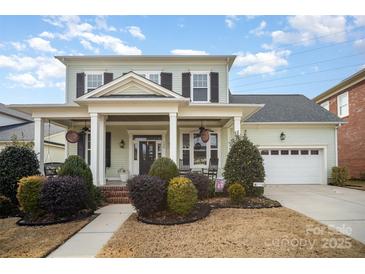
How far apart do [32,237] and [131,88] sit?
6.79m

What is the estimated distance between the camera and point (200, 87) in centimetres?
1424

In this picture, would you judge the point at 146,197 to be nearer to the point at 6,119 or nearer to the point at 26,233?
the point at 26,233

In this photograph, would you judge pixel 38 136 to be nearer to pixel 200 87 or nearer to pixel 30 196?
pixel 30 196

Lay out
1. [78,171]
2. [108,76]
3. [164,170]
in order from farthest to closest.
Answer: [108,76] → [78,171] → [164,170]

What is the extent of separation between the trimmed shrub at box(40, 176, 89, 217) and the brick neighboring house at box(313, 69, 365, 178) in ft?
55.3

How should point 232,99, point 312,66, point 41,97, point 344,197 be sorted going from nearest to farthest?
point 344,197 → point 232,99 → point 41,97 → point 312,66

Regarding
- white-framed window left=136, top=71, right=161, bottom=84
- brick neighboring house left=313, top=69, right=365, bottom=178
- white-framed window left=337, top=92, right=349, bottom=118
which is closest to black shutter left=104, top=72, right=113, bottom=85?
white-framed window left=136, top=71, right=161, bottom=84

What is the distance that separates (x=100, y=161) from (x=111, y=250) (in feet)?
20.4

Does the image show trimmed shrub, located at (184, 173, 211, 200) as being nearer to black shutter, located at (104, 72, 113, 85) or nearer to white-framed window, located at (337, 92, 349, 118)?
black shutter, located at (104, 72, 113, 85)

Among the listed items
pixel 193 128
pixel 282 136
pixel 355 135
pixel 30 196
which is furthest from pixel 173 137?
pixel 355 135

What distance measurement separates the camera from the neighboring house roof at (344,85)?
1694 centimetres

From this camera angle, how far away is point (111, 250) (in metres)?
5.02

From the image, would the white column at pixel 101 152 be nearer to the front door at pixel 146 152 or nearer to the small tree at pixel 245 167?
the front door at pixel 146 152
